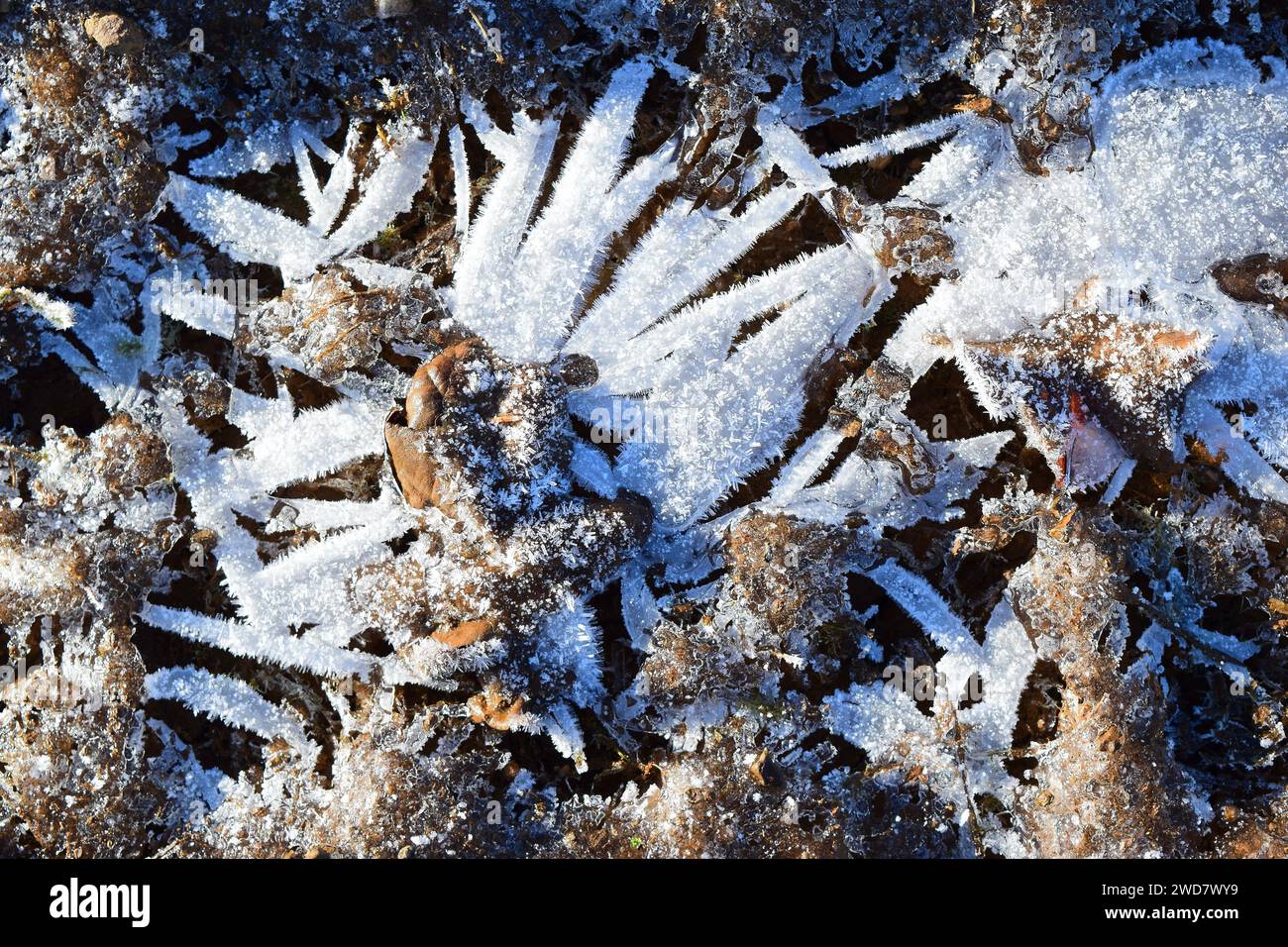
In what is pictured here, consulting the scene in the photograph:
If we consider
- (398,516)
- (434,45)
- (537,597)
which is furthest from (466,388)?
(434,45)

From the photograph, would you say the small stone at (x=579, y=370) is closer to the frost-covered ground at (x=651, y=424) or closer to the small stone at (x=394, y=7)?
the frost-covered ground at (x=651, y=424)

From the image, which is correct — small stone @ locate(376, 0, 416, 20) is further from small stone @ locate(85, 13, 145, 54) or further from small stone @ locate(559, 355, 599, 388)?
small stone @ locate(559, 355, 599, 388)

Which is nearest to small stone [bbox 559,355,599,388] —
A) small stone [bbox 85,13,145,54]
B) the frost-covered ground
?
the frost-covered ground

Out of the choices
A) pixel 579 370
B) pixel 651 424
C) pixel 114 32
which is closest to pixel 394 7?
pixel 114 32

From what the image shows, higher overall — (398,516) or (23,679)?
(398,516)

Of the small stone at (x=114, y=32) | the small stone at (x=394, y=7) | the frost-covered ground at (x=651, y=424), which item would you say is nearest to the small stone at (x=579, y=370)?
the frost-covered ground at (x=651, y=424)

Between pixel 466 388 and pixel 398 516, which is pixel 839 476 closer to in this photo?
pixel 466 388

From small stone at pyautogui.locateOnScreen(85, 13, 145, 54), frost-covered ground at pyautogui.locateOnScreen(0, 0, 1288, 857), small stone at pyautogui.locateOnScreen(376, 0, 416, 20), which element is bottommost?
frost-covered ground at pyautogui.locateOnScreen(0, 0, 1288, 857)
